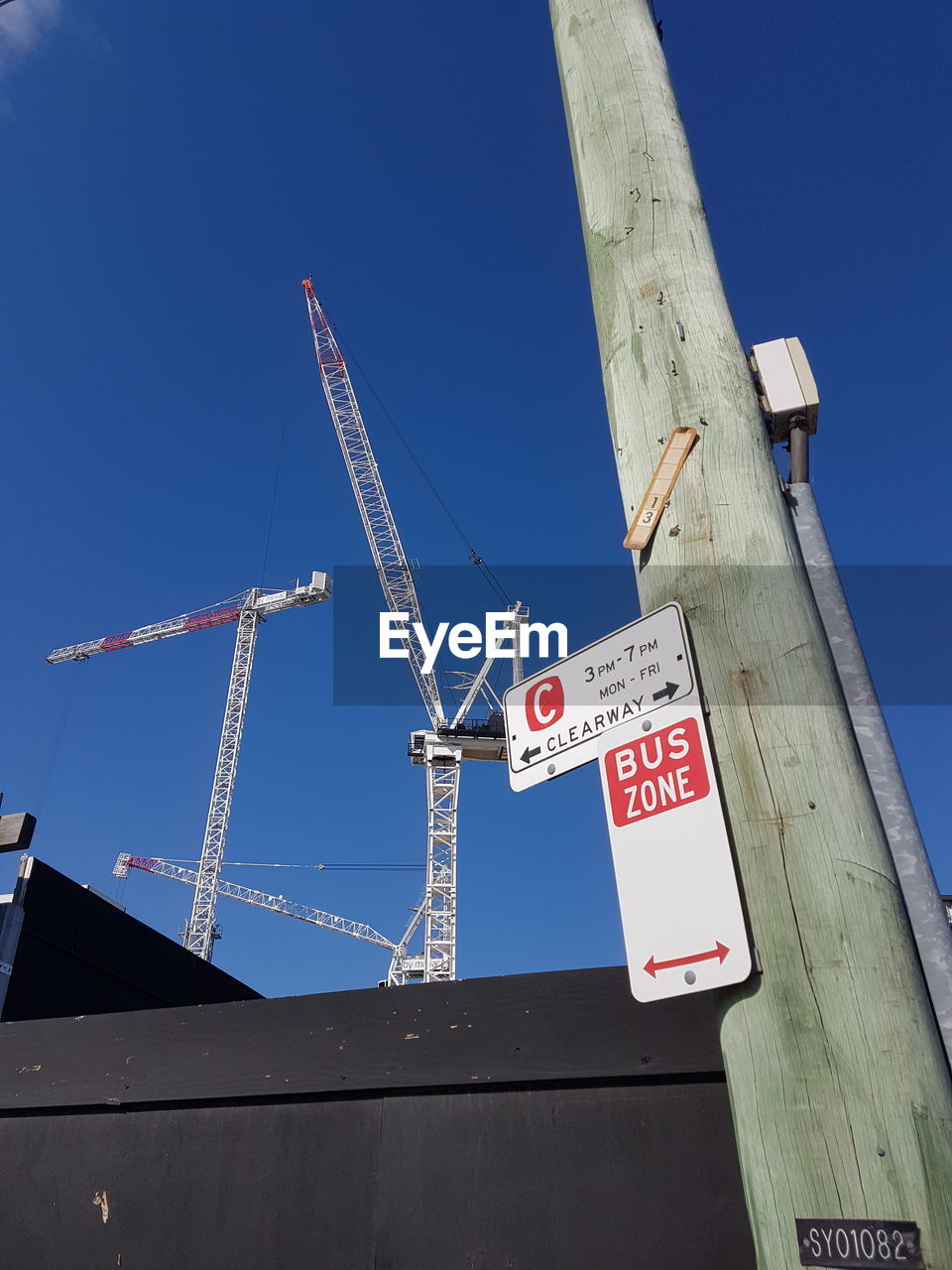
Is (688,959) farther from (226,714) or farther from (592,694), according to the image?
(226,714)

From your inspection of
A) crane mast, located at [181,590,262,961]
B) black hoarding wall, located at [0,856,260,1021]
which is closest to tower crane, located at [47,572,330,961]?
crane mast, located at [181,590,262,961]

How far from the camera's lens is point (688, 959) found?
1668mm

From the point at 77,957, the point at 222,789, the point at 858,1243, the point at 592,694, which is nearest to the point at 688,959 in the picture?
the point at 858,1243

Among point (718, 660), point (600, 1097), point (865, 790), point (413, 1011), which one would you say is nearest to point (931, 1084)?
point (865, 790)

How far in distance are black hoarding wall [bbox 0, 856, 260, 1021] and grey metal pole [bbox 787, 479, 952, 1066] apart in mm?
4799

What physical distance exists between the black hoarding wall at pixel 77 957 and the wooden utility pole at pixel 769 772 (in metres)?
4.65

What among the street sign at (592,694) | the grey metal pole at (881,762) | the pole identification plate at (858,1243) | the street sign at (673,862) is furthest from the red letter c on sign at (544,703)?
the pole identification plate at (858,1243)

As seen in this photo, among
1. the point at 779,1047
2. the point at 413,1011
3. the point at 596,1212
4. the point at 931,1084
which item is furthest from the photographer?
the point at 413,1011

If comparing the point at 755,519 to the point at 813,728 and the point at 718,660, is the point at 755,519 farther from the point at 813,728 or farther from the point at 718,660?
the point at 813,728

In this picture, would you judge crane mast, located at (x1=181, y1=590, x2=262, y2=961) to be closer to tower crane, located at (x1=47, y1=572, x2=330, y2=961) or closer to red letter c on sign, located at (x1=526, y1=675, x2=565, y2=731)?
tower crane, located at (x1=47, y1=572, x2=330, y2=961)

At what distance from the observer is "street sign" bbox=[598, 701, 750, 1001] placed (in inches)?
64.4

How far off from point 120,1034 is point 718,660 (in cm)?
291

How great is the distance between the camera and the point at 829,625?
1903 millimetres

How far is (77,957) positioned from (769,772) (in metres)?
5.48
